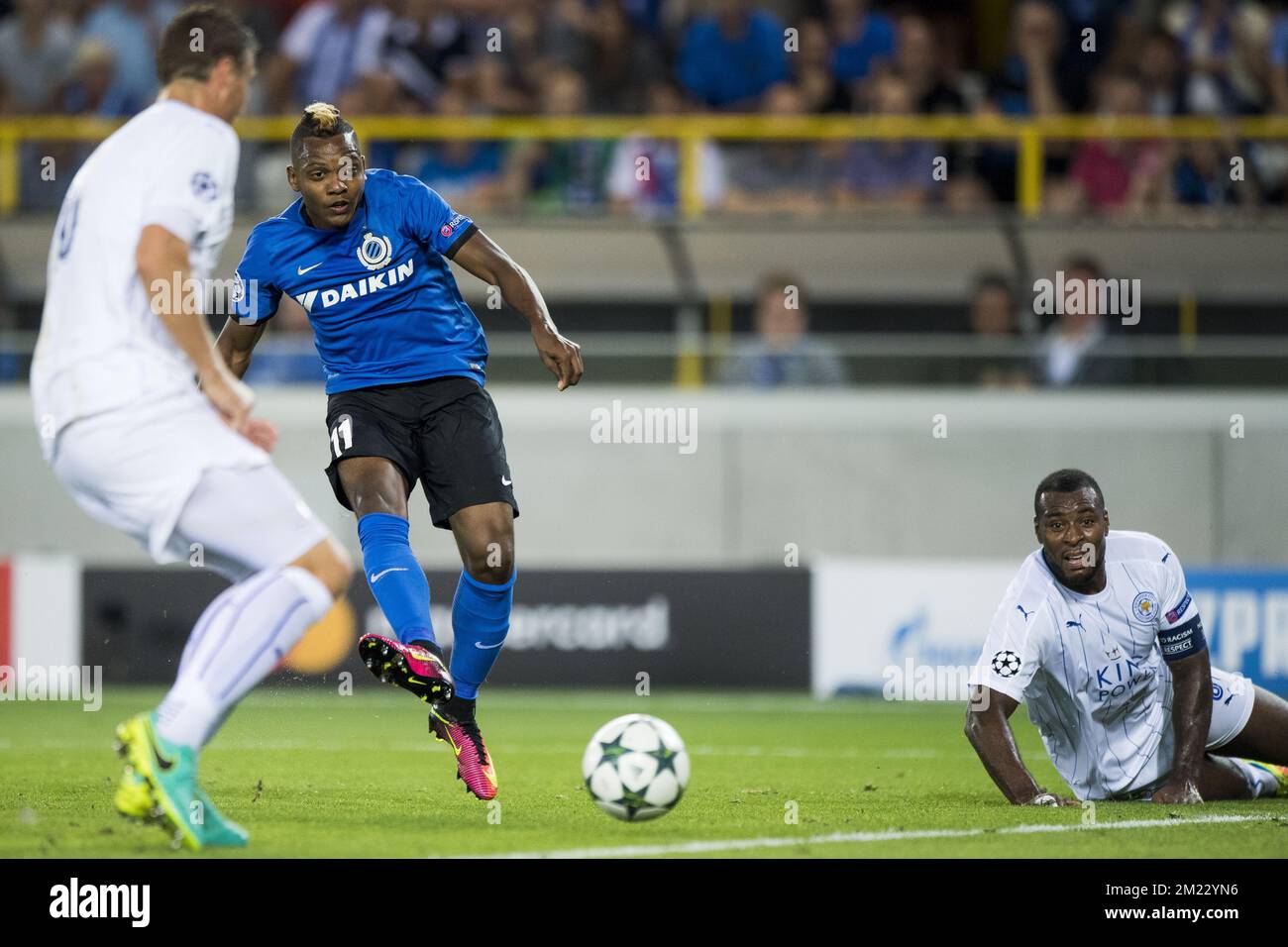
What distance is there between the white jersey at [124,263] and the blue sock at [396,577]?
1.41 m

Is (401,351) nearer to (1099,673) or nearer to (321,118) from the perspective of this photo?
(321,118)

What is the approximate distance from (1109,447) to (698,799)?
7087 mm

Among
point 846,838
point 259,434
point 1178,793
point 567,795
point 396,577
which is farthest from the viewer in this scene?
point 567,795

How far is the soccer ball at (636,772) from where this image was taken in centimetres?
570

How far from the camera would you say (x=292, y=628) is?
16.1ft

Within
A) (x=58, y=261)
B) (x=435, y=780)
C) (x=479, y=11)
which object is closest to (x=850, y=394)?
(x=479, y=11)

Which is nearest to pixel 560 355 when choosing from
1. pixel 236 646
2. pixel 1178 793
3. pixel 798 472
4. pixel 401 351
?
pixel 401 351

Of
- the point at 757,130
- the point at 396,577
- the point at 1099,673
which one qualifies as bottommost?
the point at 1099,673

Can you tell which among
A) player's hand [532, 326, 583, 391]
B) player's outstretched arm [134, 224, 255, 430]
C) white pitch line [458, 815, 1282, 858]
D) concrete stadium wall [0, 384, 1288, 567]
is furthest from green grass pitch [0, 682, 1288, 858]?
concrete stadium wall [0, 384, 1288, 567]

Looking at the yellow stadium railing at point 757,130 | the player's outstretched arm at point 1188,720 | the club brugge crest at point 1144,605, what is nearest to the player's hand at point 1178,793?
the player's outstretched arm at point 1188,720

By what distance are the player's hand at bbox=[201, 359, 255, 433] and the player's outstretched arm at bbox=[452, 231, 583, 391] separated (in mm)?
1506

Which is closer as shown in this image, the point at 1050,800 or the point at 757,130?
the point at 1050,800

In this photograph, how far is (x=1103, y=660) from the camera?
21.1ft

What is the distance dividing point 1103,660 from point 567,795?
197cm
